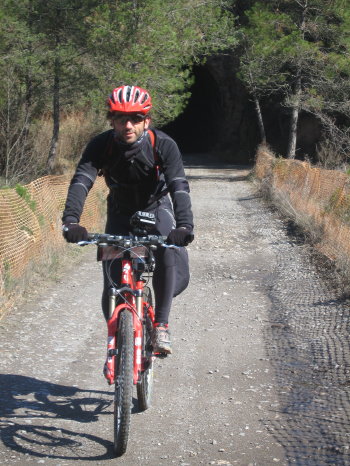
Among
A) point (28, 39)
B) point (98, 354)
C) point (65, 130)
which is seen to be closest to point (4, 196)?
point (98, 354)

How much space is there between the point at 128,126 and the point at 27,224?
17.5 feet

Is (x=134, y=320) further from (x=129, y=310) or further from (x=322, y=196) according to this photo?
(x=322, y=196)

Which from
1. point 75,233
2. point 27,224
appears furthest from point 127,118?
point 27,224

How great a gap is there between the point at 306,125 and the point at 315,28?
9812 millimetres

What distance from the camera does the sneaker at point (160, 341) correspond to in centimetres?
455

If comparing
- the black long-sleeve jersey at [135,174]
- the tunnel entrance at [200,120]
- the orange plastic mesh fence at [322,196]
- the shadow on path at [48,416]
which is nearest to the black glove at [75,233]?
the black long-sleeve jersey at [135,174]

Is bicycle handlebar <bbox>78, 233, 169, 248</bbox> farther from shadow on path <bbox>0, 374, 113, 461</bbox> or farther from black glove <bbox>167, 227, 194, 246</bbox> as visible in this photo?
shadow on path <bbox>0, 374, 113, 461</bbox>

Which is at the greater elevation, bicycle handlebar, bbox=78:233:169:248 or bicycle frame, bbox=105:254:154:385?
bicycle handlebar, bbox=78:233:169:248

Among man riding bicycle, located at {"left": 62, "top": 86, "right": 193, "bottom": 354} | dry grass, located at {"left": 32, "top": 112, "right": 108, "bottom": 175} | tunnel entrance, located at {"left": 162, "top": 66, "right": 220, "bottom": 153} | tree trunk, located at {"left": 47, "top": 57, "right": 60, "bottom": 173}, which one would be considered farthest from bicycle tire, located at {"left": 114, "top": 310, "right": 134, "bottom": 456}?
tunnel entrance, located at {"left": 162, "top": 66, "right": 220, "bottom": 153}

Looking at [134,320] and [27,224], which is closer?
[134,320]

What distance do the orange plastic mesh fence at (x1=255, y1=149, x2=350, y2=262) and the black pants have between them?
17.0 feet

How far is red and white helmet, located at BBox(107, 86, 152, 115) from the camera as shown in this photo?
14.6 ft

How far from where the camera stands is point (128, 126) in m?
4.48

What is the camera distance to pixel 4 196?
8977 millimetres
